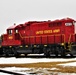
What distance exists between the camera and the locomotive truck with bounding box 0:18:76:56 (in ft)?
101

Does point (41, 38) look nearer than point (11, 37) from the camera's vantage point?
Yes

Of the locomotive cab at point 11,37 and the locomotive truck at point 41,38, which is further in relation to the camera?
the locomotive cab at point 11,37

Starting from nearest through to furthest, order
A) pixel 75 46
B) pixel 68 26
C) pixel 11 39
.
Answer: pixel 75 46 < pixel 68 26 < pixel 11 39

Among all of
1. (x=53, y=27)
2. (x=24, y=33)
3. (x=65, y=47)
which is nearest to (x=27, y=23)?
(x=24, y=33)

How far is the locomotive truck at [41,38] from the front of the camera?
30828 millimetres

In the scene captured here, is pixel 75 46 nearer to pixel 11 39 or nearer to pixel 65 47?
pixel 65 47

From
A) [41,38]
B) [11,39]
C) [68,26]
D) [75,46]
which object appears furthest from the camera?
[11,39]

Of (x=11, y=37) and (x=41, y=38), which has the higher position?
(x=11, y=37)

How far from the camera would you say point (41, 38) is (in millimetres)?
33344

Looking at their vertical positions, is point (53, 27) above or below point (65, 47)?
above

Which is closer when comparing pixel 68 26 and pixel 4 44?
pixel 68 26

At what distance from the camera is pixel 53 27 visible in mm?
32469

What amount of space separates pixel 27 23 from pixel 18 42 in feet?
8.26

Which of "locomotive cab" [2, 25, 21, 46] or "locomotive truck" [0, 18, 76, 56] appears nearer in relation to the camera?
"locomotive truck" [0, 18, 76, 56]
